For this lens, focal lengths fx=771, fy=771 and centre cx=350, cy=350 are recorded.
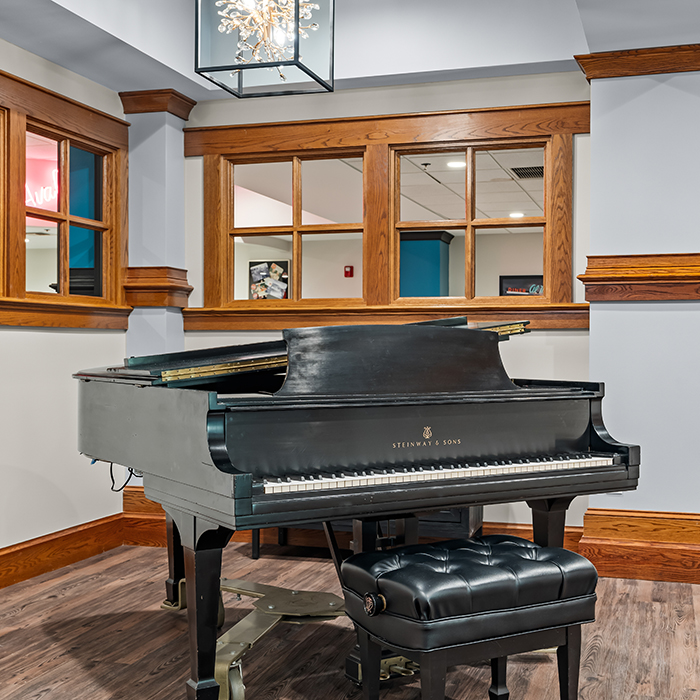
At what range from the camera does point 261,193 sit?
19.5 ft

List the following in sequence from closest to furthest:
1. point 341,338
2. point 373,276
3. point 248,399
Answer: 1. point 248,399
2. point 341,338
3. point 373,276

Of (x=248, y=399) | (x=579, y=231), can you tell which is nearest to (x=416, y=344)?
(x=248, y=399)

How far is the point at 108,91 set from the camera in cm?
443

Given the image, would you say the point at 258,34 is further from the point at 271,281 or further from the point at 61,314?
the point at 271,281

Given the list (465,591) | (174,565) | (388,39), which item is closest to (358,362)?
(465,591)

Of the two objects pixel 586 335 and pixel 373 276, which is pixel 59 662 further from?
pixel 586 335

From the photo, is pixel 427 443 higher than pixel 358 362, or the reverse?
pixel 358 362

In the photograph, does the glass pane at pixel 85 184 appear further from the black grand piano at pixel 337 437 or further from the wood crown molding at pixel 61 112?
the black grand piano at pixel 337 437

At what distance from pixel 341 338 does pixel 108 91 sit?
9.37 ft

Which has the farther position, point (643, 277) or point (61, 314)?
point (61, 314)

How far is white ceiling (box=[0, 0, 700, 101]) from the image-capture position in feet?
11.8

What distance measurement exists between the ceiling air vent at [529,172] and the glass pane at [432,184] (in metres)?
0.64

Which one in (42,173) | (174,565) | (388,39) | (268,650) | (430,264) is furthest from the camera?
(430,264)

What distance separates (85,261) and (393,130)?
75.1 inches
